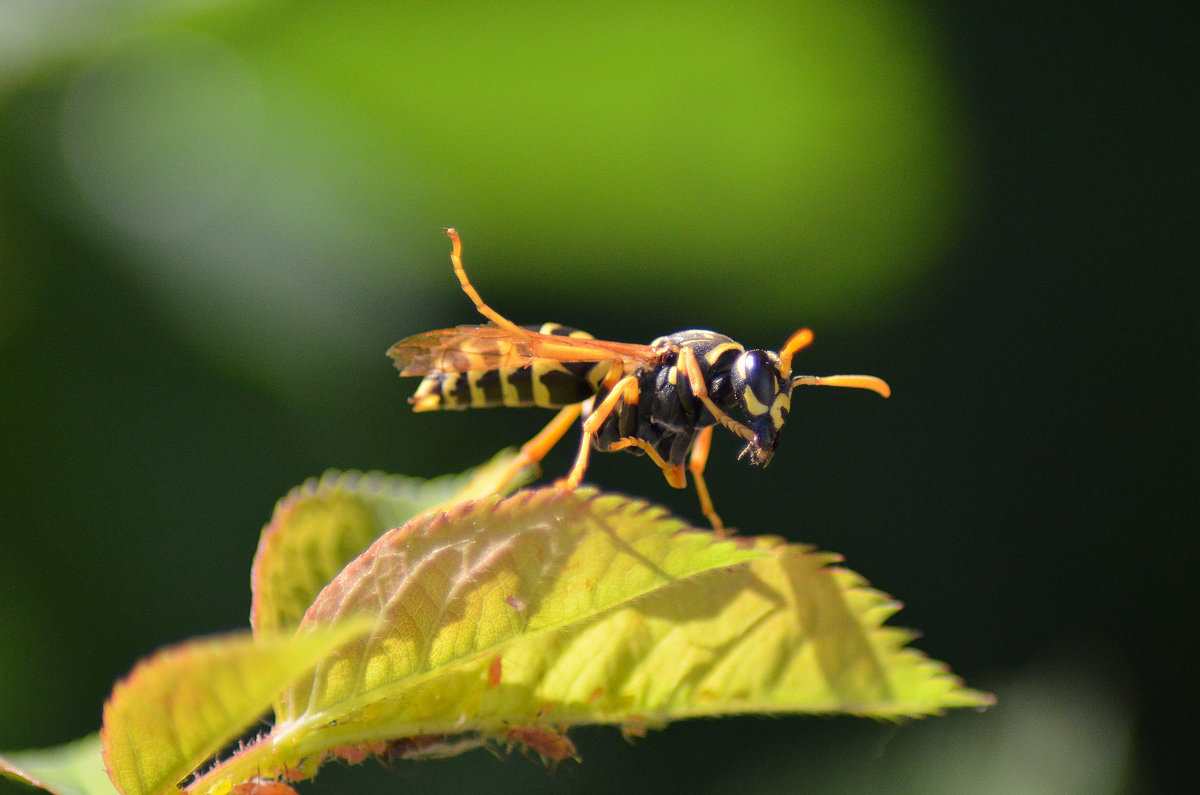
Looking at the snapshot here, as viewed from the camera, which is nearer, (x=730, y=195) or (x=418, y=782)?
(x=730, y=195)

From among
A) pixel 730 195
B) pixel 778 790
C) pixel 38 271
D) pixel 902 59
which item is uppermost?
pixel 902 59

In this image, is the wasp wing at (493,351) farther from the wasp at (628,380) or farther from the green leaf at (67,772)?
the green leaf at (67,772)

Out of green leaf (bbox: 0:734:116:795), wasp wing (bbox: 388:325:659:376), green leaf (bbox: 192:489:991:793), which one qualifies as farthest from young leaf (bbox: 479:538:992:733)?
wasp wing (bbox: 388:325:659:376)

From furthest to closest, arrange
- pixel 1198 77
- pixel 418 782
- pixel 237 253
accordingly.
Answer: pixel 1198 77 → pixel 418 782 → pixel 237 253

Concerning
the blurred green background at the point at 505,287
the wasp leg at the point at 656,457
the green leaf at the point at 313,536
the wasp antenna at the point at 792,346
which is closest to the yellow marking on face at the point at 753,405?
the wasp antenna at the point at 792,346

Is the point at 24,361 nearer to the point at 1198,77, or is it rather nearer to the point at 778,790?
the point at 778,790

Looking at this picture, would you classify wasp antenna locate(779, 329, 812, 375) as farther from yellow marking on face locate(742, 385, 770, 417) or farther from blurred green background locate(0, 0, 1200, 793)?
blurred green background locate(0, 0, 1200, 793)

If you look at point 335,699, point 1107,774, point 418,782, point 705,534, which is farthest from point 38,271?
point 1107,774

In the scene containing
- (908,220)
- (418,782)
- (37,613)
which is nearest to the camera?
(37,613)
